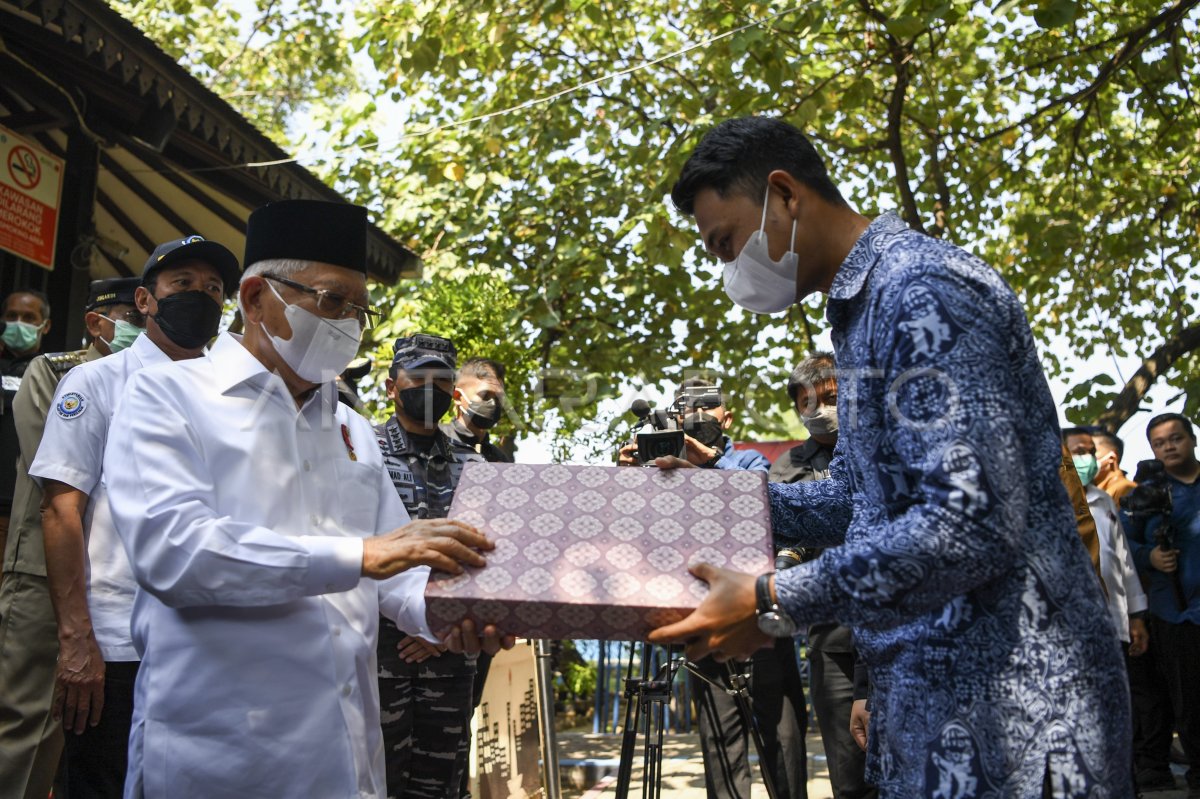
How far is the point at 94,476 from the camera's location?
399 centimetres

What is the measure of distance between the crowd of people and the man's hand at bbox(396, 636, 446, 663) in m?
1.17

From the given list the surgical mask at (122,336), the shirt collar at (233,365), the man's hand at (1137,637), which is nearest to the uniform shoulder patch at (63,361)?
the surgical mask at (122,336)

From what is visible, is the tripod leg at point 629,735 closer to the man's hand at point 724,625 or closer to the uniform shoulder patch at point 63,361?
the man's hand at point 724,625

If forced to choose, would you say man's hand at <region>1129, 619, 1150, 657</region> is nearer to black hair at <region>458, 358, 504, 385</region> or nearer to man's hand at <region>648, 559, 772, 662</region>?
black hair at <region>458, 358, 504, 385</region>

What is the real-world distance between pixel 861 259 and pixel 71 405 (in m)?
2.98

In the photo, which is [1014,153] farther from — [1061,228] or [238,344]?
[238,344]

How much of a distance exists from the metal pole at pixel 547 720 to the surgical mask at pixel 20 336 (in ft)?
11.0

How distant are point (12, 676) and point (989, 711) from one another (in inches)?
153

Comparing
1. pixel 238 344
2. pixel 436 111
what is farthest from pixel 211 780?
pixel 436 111

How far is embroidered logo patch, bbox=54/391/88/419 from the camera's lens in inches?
156

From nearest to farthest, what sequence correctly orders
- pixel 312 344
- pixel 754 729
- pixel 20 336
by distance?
pixel 312 344, pixel 754 729, pixel 20 336

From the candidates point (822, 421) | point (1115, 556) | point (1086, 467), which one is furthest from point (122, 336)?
point (1086, 467)

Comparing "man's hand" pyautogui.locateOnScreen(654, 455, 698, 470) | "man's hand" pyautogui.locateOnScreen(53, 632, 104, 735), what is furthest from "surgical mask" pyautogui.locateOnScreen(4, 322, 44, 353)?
"man's hand" pyautogui.locateOnScreen(654, 455, 698, 470)

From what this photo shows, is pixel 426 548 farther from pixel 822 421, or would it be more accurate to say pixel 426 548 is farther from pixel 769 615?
pixel 822 421
